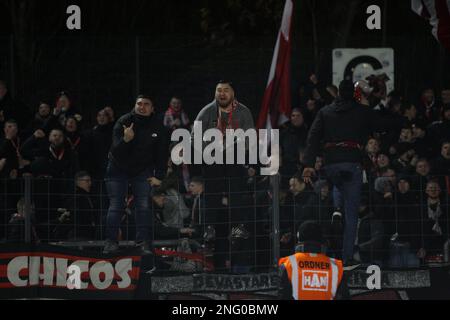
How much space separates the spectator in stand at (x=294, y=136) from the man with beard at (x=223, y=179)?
1846 mm

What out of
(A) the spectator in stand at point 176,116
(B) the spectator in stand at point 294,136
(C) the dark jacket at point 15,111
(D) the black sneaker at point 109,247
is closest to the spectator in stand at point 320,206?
(B) the spectator in stand at point 294,136

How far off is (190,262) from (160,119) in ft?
5.98

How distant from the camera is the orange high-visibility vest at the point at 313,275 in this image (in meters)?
12.7

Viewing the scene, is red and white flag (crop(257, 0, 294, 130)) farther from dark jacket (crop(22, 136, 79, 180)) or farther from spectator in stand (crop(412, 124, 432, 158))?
dark jacket (crop(22, 136, 79, 180))

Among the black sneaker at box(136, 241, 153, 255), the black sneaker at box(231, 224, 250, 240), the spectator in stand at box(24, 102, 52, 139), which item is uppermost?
the spectator in stand at box(24, 102, 52, 139)

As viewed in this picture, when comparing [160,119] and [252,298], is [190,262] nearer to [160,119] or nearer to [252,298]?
[252,298]

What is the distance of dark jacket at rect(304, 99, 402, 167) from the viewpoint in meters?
15.5

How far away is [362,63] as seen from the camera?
19.8 m

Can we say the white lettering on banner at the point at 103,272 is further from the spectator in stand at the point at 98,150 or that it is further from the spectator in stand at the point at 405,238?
the spectator in stand at the point at 405,238

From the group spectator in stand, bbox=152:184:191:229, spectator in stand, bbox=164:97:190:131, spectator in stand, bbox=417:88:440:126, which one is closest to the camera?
spectator in stand, bbox=152:184:191:229

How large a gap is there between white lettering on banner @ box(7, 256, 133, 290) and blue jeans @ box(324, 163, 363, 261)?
2.38 meters

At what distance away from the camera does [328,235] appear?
15.4m

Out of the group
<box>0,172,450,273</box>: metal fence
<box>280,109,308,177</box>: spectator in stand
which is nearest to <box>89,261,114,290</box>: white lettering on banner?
<box>0,172,450,273</box>: metal fence
